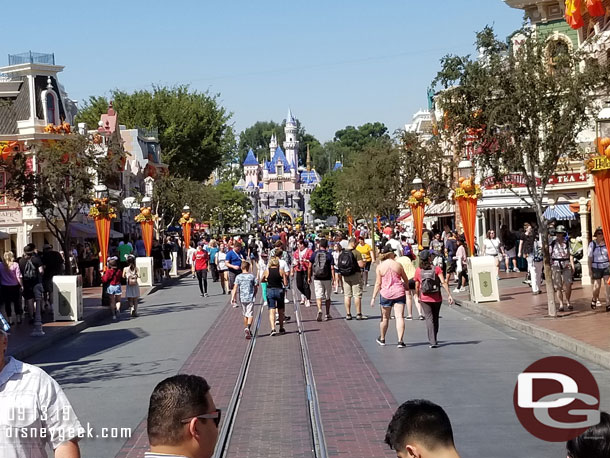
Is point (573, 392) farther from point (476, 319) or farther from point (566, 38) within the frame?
point (566, 38)

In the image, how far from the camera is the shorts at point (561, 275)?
20359 mm

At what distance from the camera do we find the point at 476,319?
2097 cm

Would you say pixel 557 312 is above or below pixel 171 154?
below

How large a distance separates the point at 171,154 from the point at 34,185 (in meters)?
41.8

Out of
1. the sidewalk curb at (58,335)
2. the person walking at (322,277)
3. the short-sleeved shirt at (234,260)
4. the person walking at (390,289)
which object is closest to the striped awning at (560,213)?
the short-sleeved shirt at (234,260)

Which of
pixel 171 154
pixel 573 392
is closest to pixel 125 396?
pixel 573 392

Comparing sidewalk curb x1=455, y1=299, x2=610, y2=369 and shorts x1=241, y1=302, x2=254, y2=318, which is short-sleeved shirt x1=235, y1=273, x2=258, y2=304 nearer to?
shorts x1=241, y1=302, x2=254, y2=318

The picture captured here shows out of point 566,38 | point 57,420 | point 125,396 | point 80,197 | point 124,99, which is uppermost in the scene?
point 124,99

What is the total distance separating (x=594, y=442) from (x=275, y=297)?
1582 cm

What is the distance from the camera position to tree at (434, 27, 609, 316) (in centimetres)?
1942

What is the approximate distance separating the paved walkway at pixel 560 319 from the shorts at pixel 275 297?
168 inches

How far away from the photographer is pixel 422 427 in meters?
3.31

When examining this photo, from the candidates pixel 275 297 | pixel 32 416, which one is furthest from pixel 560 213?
pixel 32 416

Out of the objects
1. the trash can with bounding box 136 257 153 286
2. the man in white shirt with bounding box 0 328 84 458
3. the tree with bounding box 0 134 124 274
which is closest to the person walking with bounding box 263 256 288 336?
the tree with bounding box 0 134 124 274
